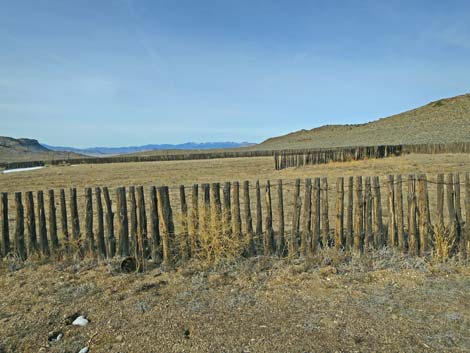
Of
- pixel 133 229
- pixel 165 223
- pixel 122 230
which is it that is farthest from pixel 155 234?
pixel 122 230

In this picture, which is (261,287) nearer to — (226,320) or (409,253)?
(226,320)

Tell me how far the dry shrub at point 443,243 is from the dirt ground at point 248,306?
18cm

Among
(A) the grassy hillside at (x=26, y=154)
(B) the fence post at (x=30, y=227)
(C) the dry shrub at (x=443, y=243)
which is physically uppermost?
(A) the grassy hillside at (x=26, y=154)

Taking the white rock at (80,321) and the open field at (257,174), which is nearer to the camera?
the white rock at (80,321)

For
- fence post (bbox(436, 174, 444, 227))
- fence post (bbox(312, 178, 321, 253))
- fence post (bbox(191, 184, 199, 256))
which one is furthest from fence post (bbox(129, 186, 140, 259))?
fence post (bbox(436, 174, 444, 227))

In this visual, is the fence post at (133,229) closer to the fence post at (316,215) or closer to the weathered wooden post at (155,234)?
the weathered wooden post at (155,234)

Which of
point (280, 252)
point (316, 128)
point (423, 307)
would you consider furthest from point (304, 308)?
point (316, 128)

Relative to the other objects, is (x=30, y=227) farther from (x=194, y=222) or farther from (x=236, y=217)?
(x=236, y=217)

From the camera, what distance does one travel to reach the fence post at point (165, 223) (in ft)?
16.2

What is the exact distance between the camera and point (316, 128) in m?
105

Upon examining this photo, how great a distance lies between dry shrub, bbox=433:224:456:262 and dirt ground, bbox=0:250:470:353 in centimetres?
18

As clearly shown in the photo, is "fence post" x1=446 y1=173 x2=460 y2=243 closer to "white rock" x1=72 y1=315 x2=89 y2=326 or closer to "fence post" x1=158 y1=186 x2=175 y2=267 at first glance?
"fence post" x1=158 y1=186 x2=175 y2=267

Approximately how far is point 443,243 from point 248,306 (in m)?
2.93

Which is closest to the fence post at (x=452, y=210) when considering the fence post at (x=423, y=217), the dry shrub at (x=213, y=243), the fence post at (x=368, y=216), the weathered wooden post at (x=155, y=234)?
the fence post at (x=423, y=217)
